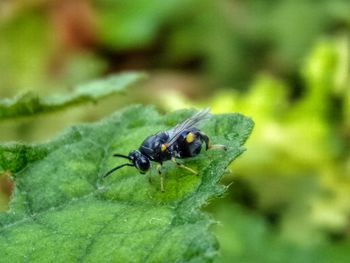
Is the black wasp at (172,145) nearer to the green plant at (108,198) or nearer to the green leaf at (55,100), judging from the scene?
the green plant at (108,198)

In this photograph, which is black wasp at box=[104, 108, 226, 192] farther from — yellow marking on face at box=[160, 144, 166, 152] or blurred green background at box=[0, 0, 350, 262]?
blurred green background at box=[0, 0, 350, 262]

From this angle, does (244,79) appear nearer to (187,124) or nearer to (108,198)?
(187,124)

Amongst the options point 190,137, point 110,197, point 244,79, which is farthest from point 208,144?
point 244,79

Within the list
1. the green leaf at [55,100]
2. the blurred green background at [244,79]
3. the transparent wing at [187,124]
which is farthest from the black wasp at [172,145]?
the blurred green background at [244,79]

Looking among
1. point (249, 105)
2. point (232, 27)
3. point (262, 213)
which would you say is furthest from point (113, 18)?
point (262, 213)

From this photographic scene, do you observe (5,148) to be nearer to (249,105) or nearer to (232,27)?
(249,105)

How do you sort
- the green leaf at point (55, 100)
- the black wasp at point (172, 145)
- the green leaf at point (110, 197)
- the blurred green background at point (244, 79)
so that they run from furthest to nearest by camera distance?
the blurred green background at point (244, 79), the green leaf at point (55, 100), the black wasp at point (172, 145), the green leaf at point (110, 197)
